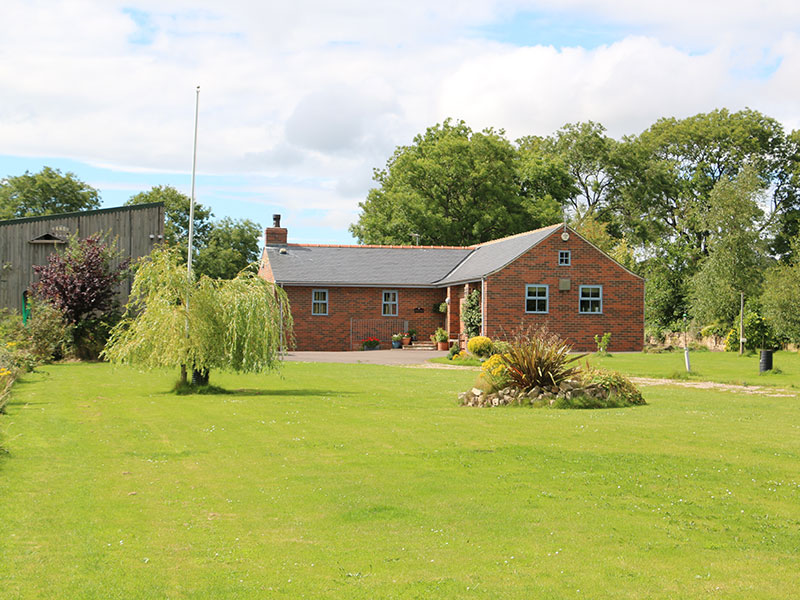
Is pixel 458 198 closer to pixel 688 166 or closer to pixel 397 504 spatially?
pixel 688 166

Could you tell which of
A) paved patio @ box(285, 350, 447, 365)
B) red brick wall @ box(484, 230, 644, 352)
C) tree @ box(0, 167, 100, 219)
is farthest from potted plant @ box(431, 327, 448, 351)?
Answer: tree @ box(0, 167, 100, 219)

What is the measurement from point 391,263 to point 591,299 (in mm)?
10720

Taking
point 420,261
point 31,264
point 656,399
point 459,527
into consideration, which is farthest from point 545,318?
point 459,527

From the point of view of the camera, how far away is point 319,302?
38.8m

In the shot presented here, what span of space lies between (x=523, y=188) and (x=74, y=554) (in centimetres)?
5473

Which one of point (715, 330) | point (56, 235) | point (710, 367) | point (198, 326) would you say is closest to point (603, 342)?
point (710, 367)

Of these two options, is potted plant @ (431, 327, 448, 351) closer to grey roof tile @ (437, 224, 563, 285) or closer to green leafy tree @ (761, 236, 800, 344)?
grey roof tile @ (437, 224, 563, 285)

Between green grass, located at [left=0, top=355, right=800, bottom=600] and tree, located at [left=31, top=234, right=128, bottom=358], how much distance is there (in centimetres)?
1544

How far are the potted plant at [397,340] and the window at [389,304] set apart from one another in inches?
46.2

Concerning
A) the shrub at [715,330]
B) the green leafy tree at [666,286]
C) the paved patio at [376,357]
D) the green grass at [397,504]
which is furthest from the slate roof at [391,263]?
the green grass at [397,504]

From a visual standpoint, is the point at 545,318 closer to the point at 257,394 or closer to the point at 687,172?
the point at 257,394

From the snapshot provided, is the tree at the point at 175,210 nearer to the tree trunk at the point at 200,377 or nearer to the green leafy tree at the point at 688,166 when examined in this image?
the green leafy tree at the point at 688,166

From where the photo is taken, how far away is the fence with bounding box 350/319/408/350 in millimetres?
38938

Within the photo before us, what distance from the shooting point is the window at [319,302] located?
127 feet
